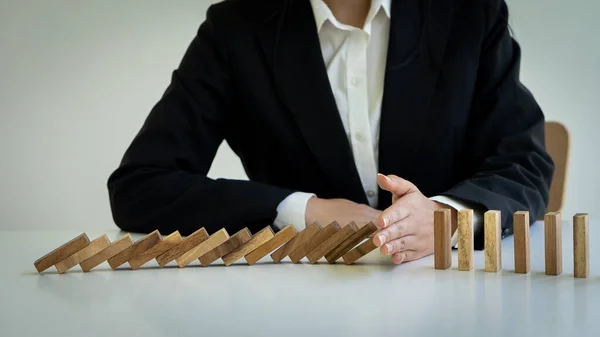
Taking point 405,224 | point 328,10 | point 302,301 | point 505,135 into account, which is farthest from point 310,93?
point 302,301

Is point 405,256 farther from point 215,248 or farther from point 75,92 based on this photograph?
point 75,92

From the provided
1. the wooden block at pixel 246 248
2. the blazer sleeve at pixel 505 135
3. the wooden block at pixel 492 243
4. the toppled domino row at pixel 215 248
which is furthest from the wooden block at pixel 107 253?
the blazer sleeve at pixel 505 135

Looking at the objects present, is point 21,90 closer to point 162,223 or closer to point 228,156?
point 228,156

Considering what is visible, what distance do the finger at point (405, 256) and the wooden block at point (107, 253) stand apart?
342mm

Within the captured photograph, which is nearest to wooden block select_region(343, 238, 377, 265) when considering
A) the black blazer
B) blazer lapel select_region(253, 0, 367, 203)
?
the black blazer

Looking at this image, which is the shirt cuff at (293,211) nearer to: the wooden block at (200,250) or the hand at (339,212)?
the hand at (339,212)

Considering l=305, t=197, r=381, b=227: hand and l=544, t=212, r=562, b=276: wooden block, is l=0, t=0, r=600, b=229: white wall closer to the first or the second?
l=305, t=197, r=381, b=227: hand

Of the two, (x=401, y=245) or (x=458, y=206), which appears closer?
(x=401, y=245)

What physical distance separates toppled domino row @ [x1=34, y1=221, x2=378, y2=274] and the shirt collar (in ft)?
2.42

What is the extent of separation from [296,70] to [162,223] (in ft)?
1.47

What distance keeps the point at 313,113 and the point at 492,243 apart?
745mm

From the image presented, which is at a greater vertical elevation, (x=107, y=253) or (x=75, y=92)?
(x=75, y=92)

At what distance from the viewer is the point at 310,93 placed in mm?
1631

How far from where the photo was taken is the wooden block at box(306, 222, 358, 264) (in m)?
0.99
